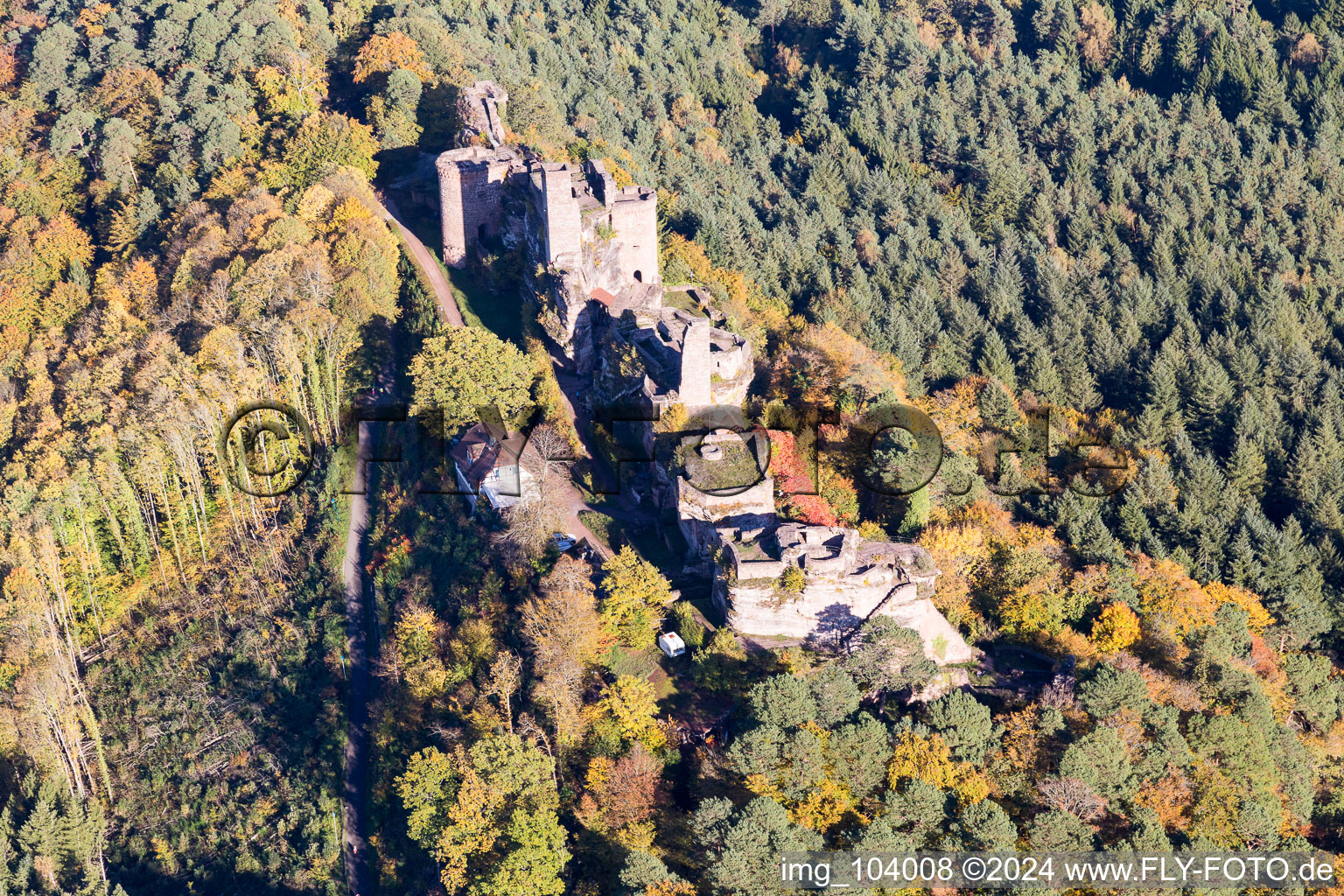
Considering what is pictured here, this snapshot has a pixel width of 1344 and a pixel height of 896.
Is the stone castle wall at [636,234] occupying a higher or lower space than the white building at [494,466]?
higher

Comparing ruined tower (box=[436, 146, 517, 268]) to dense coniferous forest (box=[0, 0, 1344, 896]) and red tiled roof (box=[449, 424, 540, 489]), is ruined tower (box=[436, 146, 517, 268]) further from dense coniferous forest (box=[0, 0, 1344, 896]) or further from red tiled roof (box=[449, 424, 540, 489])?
red tiled roof (box=[449, 424, 540, 489])

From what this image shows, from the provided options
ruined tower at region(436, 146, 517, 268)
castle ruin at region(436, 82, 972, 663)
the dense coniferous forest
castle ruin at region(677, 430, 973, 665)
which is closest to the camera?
the dense coniferous forest

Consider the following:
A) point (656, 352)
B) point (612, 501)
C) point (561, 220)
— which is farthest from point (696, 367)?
point (561, 220)

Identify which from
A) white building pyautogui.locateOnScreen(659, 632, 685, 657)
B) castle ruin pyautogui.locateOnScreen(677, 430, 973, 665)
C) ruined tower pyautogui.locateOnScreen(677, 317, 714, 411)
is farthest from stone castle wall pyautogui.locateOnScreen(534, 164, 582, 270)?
white building pyautogui.locateOnScreen(659, 632, 685, 657)

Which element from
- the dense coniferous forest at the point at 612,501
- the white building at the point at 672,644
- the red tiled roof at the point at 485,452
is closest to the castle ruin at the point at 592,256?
the dense coniferous forest at the point at 612,501

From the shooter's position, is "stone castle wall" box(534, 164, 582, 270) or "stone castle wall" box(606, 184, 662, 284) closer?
"stone castle wall" box(534, 164, 582, 270)

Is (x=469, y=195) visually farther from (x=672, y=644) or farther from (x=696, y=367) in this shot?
(x=672, y=644)

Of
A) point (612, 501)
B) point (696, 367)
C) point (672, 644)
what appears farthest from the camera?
point (612, 501)

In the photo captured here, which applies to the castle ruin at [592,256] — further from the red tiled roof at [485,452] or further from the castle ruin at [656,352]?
the red tiled roof at [485,452]
